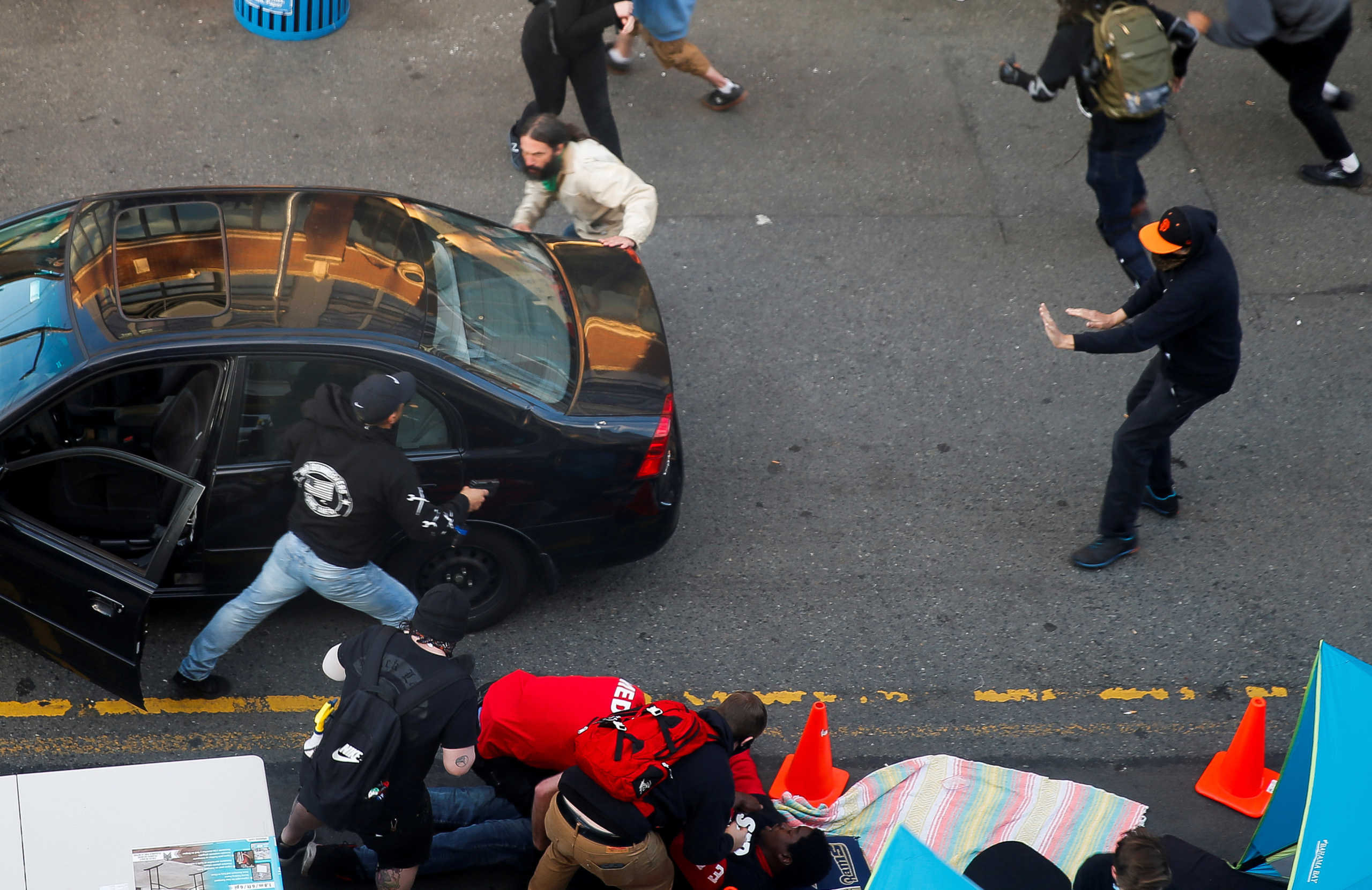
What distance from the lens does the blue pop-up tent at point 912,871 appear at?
3.75m

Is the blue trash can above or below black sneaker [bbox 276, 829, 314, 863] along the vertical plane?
above

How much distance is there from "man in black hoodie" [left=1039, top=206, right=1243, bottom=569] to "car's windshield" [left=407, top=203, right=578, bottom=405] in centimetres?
220

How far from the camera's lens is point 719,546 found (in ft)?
21.0

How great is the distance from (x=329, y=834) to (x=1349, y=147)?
25.2 feet

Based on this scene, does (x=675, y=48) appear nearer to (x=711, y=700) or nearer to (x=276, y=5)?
(x=276, y=5)

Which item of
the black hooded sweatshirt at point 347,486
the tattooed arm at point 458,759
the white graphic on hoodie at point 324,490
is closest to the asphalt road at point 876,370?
the black hooded sweatshirt at point 347,486

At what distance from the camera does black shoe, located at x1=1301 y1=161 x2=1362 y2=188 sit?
867cm

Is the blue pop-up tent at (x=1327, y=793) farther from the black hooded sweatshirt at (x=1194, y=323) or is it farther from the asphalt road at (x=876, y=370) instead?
the black hooded sweatshirt at (x=1194, y=323)

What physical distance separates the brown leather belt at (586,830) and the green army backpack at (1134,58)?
5.15m

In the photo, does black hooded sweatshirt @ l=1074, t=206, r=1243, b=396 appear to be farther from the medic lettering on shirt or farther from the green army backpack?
the medic lettering on shirt

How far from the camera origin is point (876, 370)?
289 inches

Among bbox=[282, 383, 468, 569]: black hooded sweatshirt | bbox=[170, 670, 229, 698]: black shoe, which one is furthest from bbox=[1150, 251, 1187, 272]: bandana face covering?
bbox=[170, 670, 229, 698]: black shoe

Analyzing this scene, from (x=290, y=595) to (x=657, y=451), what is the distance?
164cm

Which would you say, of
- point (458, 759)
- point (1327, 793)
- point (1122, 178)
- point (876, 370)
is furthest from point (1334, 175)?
point (458, 759)
